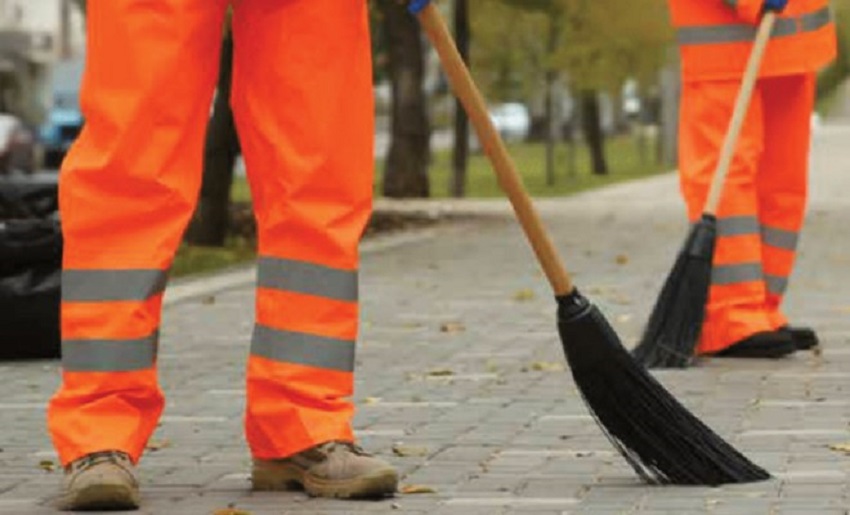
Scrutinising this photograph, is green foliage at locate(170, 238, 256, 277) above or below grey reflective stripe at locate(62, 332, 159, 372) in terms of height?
below

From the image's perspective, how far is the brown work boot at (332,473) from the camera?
620 cm

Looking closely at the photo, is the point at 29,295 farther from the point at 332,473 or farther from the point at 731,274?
the point at 332,473

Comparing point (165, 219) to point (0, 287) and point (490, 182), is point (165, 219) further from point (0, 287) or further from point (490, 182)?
point (490, 182)

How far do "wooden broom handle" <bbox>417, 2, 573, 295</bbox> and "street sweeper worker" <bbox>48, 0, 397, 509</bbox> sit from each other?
6.5 inches

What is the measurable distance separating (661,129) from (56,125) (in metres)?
11.7

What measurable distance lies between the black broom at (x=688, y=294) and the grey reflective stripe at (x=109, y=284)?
332cm

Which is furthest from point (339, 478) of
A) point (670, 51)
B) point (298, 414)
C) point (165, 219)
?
point (670, 51)

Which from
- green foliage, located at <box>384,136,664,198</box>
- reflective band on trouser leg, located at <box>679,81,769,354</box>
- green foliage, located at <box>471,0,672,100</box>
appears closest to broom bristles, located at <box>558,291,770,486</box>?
reflective band on trouser leg, located at <box>679,81,769,354</box>

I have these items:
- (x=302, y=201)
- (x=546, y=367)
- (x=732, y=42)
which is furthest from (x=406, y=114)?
(x=302, y=201)

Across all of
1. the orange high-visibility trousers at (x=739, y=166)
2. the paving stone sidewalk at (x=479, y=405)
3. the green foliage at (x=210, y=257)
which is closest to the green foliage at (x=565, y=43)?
the green foliage at (x=210, y=257)

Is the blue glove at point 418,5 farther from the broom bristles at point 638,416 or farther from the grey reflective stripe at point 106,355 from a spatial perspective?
the grey reflective stripe at point 106,355

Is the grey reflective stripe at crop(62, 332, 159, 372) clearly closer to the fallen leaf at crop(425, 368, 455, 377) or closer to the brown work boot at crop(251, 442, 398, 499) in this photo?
the brown work boot at crop(251, 442, 398, 499)

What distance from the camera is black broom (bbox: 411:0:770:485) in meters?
6.35

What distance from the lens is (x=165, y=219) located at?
20.2 ft
